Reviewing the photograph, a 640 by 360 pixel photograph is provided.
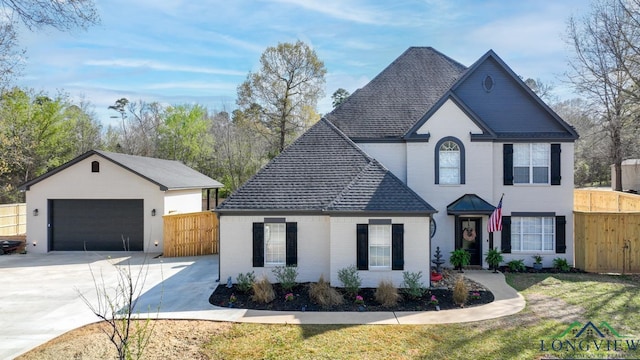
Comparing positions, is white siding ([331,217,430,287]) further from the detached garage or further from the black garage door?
the black garage door

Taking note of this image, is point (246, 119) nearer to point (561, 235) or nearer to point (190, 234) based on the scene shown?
point (190, 234)

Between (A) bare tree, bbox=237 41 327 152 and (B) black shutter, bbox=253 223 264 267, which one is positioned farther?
(A) bare tree, bbox=237 41 327 152

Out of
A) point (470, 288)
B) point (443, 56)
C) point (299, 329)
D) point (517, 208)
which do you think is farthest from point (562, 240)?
point (299, 329)

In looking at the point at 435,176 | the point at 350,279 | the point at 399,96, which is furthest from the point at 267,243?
the point at 399,96

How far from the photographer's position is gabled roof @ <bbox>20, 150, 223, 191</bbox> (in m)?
18.9

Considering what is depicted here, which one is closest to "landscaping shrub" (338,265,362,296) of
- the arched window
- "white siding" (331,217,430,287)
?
"white siding" (331,217,430,287)

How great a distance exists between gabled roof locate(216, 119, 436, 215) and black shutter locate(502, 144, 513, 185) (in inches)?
211

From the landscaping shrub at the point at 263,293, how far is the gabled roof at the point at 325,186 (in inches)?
105

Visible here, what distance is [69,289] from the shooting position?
1262 cm

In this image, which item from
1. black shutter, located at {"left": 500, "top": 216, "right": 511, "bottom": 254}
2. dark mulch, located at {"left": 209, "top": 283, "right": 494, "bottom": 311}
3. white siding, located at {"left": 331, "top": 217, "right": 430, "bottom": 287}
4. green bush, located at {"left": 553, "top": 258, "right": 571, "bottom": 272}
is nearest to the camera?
dark mulch, located at {"left": 209, "top": 283, "right": 494, "bottom": 311}

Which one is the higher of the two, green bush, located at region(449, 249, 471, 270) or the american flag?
the american flag

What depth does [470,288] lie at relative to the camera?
1223cm

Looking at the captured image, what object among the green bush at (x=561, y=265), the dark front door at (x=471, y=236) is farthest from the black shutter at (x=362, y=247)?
the green bush at (x=561, y=265)

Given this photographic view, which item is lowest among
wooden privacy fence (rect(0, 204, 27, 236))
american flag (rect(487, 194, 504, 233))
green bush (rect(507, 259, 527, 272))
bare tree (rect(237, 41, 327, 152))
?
green bush (rect(507, 259, 527, 272))
